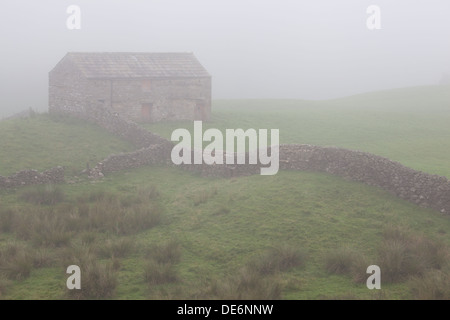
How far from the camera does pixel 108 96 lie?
35.8 meters

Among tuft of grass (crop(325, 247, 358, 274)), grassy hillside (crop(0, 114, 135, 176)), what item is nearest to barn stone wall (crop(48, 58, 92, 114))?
grassy hillside (crop(0, 114, 135, 176))

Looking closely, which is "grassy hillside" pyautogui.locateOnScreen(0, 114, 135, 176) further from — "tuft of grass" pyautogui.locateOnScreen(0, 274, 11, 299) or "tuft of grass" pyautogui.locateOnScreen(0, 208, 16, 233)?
"tuft of grass" pyautogui.locateOnScreen(0, 274, 11, 299)

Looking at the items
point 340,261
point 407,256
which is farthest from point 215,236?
point 407,256

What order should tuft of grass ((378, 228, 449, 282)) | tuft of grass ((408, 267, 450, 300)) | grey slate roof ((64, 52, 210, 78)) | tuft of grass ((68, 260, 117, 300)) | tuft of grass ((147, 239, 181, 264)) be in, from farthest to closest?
1. grey slate roof ((64, 52, 210, 78))
2. tuft of grass ((147, 239, 181, 264))
3. tuft of grass ((378, 228, 449, 282))
4. tuft of grass ((68, 260, 117, 300))
5. tuft of grass ((408, 267, 450, 300))

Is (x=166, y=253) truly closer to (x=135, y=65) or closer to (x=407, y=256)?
(x=407, y=256)

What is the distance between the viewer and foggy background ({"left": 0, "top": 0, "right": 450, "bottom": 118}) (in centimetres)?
9544

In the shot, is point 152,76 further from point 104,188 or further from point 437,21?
point 437,21

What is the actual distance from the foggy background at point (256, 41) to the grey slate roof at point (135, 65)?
34.1 metres

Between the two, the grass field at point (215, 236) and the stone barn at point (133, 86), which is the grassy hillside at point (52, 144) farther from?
the stone barn at point (133, 86)

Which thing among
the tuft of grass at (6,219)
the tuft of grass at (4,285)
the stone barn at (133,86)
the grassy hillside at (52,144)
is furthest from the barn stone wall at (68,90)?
the tuft of grass at (4,285)

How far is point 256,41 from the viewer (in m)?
126

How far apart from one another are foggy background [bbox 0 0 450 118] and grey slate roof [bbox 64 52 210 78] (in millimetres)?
34123
